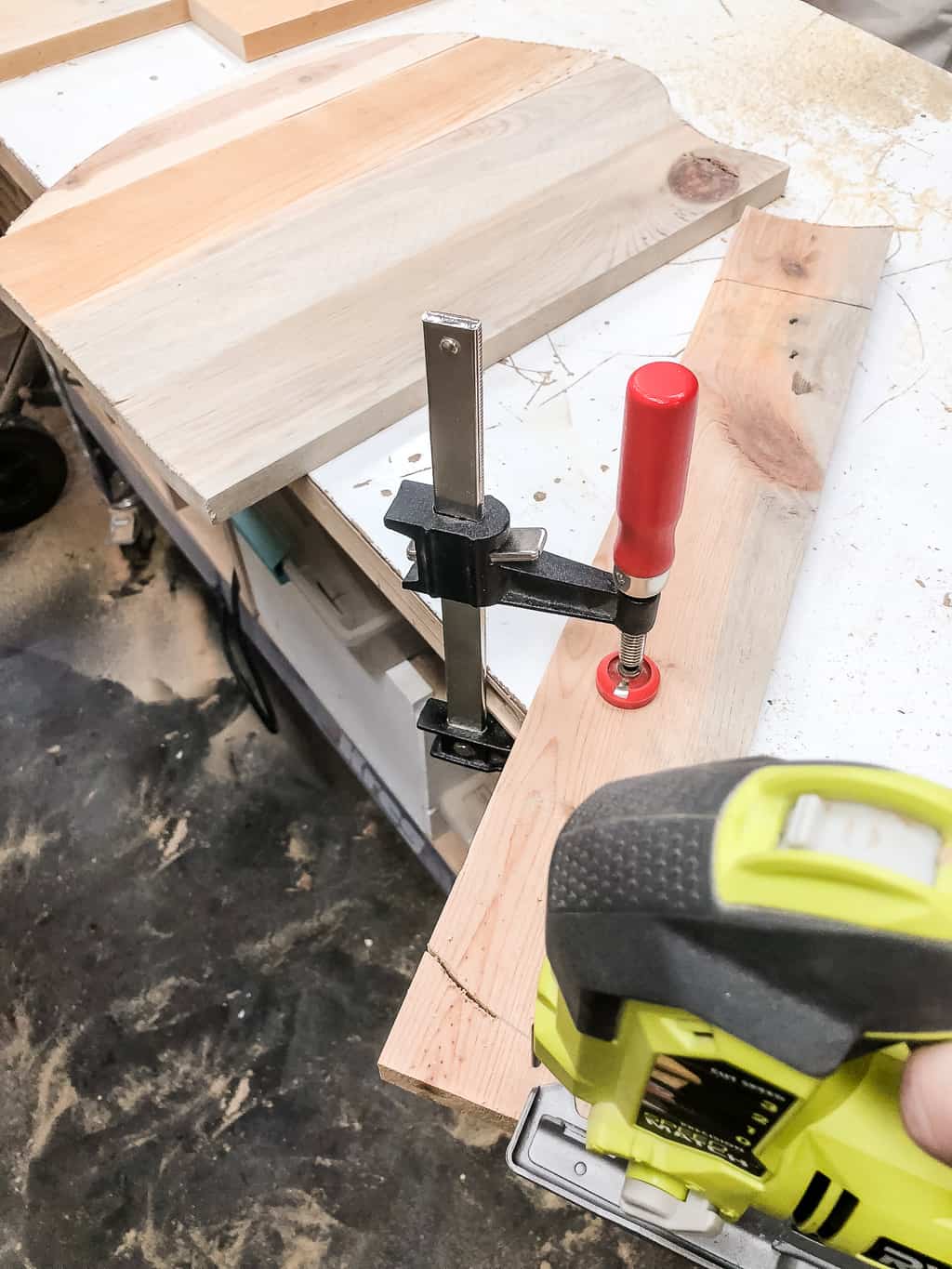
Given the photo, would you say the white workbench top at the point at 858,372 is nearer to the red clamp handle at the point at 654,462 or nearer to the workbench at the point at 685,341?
the workbench at the point at 685,341

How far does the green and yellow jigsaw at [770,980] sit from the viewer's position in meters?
0.34

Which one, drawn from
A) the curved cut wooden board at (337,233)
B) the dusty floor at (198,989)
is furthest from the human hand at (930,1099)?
the dusty floor at (198,989)

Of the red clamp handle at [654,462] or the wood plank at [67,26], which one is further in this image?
the wood plank at [67,26]

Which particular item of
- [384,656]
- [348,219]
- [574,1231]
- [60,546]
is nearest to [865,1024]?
[384,656]

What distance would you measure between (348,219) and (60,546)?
3.71 feet

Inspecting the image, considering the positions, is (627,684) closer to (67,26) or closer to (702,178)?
(702,178)

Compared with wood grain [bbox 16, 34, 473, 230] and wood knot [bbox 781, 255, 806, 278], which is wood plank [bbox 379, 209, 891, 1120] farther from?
wood grain [bbox 16, 34, 473, 230]

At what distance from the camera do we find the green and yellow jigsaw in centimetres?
34

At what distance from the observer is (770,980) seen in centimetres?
36

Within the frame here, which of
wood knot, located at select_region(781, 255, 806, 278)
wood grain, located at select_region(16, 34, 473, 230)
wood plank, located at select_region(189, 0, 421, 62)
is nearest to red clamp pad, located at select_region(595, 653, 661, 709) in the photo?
wood knot, located at select_region(781, 255, 806, 278)

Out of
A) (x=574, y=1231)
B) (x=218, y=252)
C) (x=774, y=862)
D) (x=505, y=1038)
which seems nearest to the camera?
(x=774, y=862)

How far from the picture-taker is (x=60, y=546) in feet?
5.85

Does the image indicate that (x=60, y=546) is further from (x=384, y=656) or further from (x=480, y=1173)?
(x=480, y=1173)

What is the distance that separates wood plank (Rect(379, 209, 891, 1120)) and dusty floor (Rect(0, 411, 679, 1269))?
80 centimetres
